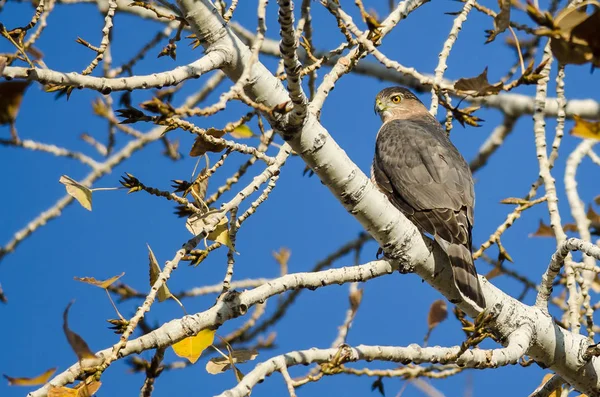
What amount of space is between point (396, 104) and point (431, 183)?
209 centimetres

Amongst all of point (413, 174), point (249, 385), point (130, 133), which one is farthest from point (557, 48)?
point (130, 133)

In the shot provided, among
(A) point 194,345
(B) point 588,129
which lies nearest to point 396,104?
(A) point 194,345

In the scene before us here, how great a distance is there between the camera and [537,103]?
4.80m

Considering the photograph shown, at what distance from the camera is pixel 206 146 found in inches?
117

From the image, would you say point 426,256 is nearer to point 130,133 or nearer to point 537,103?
point 537,103

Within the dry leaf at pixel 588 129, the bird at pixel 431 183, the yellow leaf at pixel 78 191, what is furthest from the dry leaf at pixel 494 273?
the dry leaf at pixel 588 129

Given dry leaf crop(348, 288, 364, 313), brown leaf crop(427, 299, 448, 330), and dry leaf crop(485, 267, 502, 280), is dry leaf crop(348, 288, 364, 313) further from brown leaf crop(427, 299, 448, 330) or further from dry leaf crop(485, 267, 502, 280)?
dry leaf crop(485, 267, 502, 280)

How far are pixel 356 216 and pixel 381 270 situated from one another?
30 centimetres

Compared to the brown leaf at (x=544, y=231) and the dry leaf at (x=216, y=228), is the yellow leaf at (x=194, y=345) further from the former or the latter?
the brown leaf at (x=544, y=231)

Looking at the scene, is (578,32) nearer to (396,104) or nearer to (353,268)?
(353,268)

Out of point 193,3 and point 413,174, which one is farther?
point 413,174

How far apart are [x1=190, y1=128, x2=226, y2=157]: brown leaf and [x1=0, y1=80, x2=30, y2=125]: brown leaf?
71 centimetres

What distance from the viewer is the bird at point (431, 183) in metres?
4.27

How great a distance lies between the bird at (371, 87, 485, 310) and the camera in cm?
427
